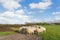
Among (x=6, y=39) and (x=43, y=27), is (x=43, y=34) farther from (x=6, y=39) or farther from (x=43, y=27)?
(x=6, y=39)

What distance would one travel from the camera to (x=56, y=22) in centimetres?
454

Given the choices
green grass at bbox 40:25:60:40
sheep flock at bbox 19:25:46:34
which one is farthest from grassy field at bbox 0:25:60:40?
sheep flock at bbox 19:25:46:34

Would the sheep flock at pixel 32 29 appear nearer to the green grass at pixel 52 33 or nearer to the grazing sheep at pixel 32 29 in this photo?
the grazing sheep at pixel 32 29

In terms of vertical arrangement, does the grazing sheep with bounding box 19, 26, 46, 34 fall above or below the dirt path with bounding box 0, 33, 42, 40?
above

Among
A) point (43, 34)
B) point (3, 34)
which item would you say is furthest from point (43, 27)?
point (3, 34)

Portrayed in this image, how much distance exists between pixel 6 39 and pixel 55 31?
1454mm

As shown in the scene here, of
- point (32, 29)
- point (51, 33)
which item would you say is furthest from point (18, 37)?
point (51, 33)

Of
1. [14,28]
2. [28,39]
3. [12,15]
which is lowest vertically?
[28,39]

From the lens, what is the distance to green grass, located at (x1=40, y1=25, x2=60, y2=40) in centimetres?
434

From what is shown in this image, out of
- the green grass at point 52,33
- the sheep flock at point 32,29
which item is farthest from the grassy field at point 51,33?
the sheep flock at point 32,29

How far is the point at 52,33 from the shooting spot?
15.0 feet

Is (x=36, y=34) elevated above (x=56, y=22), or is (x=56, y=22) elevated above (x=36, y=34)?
(x=56, y=22)

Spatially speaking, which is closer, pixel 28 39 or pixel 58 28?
pixel 28 39

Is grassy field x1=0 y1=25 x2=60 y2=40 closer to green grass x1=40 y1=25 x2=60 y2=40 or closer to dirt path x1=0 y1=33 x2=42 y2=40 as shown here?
green grass x1=40 y1=25 x2=60 y2=40
